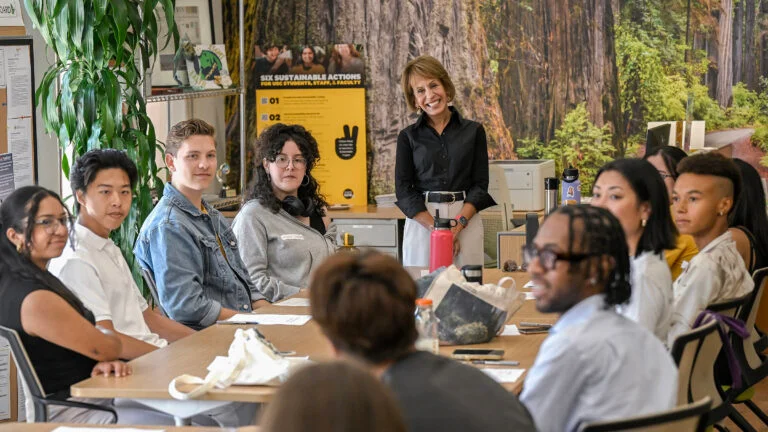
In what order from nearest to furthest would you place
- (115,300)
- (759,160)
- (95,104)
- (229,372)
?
(229,372) → (115,300) → (95,104) → (759,160)

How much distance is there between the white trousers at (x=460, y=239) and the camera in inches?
198

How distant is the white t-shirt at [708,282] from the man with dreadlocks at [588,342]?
0.95m

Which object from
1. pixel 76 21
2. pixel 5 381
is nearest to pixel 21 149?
pixel 76 21

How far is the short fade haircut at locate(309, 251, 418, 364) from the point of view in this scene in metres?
1.70

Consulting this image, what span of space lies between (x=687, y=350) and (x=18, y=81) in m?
3.23

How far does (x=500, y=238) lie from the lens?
211 inches

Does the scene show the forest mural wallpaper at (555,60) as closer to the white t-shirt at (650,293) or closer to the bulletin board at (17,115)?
the bulletin board at (17,115)

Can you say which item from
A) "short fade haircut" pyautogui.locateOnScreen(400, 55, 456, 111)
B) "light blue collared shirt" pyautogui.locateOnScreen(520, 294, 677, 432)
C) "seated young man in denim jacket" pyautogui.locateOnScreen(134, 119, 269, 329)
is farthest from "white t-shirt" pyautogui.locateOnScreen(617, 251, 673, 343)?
"short fade haircut" pyautogui.locateOnScreen(400, 55, 456, 111)

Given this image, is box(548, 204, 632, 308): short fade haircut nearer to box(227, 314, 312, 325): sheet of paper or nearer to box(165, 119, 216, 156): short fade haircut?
box(227, 314, 312, 325): sheet of paper

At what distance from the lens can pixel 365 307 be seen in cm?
169

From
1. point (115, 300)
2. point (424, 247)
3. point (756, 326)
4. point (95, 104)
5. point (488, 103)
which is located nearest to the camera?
point (115, 300)

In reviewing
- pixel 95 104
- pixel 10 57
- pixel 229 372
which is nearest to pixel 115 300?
pixel 229 372

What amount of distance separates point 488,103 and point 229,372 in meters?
4.64

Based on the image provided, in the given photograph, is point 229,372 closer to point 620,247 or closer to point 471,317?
point 471,317
